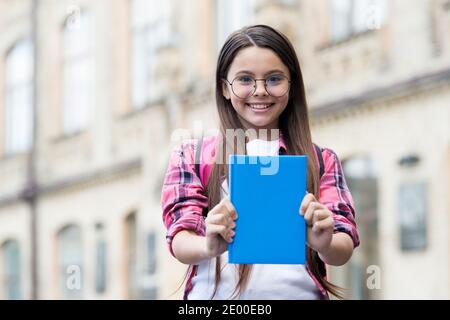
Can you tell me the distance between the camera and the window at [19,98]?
1177 cm

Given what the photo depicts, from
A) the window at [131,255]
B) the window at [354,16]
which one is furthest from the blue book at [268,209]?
the window at [131,255]

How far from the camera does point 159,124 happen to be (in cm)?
964

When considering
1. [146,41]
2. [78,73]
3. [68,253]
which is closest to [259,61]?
[146,41]

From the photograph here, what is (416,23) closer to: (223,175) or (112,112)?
(112,112)

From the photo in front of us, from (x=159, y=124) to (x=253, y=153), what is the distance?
8.37 meters

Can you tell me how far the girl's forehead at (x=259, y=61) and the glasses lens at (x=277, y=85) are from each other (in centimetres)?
1

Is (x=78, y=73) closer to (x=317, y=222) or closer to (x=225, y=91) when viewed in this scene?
(x=225, y=91)

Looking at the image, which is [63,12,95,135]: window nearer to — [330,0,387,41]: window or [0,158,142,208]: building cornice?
[0,158,142,208]: building cornice

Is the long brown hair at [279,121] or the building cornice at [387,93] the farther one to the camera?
the building cornice at [387,93]

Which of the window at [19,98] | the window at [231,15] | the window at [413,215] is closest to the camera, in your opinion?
the window at [413,215]

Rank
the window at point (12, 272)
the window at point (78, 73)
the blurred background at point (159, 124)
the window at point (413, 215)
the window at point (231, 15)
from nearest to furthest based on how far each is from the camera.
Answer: the window at point (413, 215) < the blurred background at point (159, 124) < the window at point (231, 15) < the window at point (78, 73) < the window at point (12, 272)

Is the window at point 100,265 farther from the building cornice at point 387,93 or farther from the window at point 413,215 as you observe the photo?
the window at point 413,215

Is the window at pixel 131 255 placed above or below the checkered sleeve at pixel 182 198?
above

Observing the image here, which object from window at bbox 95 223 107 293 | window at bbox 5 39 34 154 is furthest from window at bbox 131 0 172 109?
window at bbox 5 39 34 154
